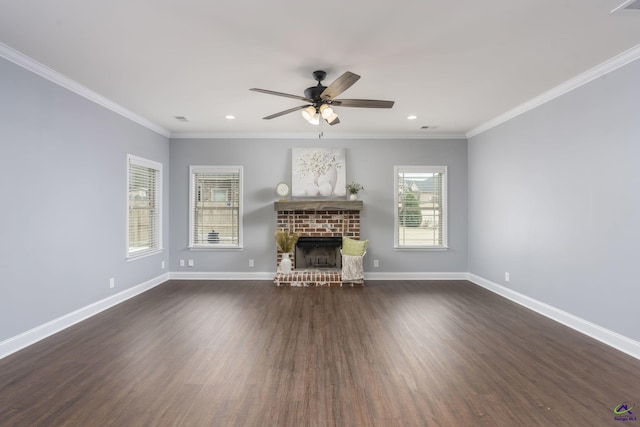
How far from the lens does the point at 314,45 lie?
8.68 ft

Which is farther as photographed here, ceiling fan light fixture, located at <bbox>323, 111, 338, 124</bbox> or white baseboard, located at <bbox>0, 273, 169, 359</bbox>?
ceiling fan light fixture, located at <bbox>323, 111, 338, 124</bbox>

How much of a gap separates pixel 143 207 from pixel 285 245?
Answer: 2.41 metres

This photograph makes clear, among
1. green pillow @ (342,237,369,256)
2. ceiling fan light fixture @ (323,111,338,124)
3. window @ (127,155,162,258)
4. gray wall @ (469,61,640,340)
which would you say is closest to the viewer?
gray wall @ (469,61,640,340)

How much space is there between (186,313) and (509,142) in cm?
515

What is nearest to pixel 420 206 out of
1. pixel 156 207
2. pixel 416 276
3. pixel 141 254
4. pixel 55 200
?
pixel 416 276

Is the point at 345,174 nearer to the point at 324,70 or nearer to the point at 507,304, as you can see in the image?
the point at 324,70

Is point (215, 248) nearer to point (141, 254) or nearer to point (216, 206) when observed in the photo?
point (216, 206)

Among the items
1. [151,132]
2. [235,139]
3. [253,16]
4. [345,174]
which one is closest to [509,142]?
[345,174]

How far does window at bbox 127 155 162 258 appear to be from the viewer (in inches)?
183

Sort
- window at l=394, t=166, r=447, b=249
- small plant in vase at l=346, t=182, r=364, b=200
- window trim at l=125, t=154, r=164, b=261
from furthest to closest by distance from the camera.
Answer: window at l=394, t=166, r=447, b=249
small plant in vase at l=346, t=182, r=364, b=200
window trim at l=125, t=154, r=164, b=261

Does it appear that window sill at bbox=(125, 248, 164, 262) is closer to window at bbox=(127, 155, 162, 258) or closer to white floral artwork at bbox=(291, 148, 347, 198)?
window at bbox=(127, 155, 162, 258)

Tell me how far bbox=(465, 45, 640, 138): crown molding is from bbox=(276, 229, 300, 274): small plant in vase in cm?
383

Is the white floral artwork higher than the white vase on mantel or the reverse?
higher

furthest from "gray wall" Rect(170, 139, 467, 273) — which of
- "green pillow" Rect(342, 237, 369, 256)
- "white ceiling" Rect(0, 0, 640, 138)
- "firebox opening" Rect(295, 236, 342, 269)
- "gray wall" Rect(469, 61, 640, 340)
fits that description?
"white ceiling" Rect(0, 0, 640, 138)
